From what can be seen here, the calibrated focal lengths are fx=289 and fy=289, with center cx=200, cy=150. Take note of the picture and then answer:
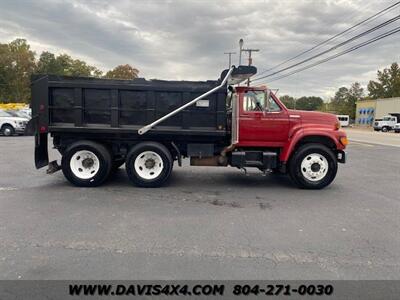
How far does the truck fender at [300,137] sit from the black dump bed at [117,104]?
5.37 ft

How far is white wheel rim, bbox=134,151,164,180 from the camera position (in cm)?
658

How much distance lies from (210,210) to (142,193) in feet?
5.70

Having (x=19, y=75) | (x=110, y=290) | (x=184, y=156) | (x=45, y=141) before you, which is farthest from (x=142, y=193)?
(x=19, y=75)

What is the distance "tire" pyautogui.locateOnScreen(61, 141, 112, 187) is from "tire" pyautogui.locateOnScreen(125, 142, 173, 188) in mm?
565

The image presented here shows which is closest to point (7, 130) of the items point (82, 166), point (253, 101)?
point (82, 166)

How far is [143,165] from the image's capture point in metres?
6.64

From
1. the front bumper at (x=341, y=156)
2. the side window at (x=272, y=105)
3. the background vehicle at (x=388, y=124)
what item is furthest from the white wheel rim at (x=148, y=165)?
the background vehicle at (x=388, y=124)

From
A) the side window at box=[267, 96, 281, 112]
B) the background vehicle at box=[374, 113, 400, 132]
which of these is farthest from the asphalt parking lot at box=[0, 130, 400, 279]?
the background vehicle at box=[374, 113, 400, 132]

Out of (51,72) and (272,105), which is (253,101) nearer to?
(272,105)

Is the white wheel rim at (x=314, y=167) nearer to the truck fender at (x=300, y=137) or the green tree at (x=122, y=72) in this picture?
the truck fender at (x=300, y=137)

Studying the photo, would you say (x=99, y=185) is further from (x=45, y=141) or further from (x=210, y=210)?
(x=210, y=210)

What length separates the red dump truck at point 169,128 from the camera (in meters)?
6.45

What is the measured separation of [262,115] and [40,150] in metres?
5.28

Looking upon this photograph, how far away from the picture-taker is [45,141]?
6824mm
